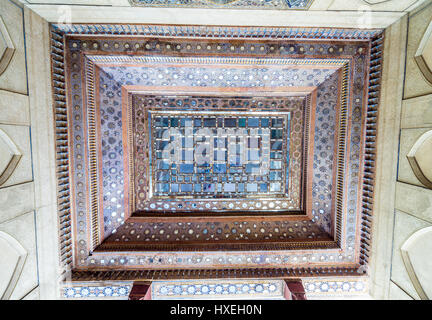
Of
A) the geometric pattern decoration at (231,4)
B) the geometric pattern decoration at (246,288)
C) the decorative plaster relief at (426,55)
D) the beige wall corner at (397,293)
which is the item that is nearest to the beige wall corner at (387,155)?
the beige wall corner at (397,293)

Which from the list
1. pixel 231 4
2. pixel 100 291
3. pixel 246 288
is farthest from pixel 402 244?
pixel 100 291

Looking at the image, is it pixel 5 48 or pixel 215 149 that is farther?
pixel 215 149

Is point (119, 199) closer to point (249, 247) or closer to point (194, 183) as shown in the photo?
point (194, 183)

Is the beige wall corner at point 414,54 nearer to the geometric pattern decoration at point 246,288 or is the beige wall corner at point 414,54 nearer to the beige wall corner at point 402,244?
the beige wall corner at point 402,244

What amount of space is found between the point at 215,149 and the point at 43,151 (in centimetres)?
357

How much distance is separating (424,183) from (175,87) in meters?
5.14

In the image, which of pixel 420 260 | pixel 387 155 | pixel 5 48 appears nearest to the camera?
pixel 5 48

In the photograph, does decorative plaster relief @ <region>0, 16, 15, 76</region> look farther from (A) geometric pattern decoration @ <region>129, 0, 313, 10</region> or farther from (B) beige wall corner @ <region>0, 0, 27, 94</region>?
(A) geometric pattern decoration @ <region>129, 0, 313, 10</region>

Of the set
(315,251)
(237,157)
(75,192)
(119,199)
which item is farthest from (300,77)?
(75,192)

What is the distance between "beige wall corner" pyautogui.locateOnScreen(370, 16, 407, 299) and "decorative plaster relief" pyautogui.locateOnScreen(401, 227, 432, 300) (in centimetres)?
33

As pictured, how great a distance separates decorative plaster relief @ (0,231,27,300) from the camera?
320cm

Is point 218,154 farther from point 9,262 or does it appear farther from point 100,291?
point 9,262

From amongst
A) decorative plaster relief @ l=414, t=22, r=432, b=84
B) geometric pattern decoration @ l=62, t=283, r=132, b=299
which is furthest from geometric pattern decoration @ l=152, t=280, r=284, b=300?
decorative plaster relief @ l=414, t=22, r=432, b=84

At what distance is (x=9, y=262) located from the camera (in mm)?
3318
